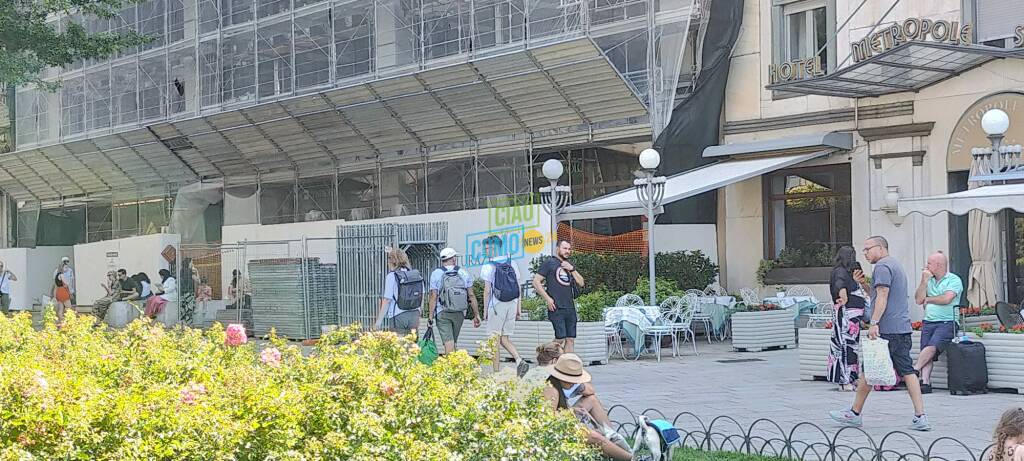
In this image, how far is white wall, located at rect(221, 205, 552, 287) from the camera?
72.6 ft

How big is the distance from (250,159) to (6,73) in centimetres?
1145

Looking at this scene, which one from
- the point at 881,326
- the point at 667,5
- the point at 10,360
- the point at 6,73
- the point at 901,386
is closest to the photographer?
the point at 10,360

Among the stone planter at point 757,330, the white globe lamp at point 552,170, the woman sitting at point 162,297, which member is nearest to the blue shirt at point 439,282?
the white globe lamp at point 552,170

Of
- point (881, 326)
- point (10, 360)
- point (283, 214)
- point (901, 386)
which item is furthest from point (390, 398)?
point (283, 214)

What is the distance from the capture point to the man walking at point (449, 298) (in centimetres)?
1437

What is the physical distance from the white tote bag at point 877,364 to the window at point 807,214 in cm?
1203

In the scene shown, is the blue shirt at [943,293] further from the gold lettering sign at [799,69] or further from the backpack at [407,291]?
the gold lettering sign at [799,69]

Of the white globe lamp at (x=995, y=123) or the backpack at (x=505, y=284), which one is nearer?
the backpack at (x=505, y=284)

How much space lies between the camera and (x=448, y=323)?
14633 millimetres

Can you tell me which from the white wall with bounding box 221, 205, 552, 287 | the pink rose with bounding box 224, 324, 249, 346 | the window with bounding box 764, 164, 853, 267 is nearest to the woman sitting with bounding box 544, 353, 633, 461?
the pink rose with bounding box 224, 324, 249, 346

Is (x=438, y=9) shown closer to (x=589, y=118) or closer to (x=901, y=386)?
(x=589, y=118)

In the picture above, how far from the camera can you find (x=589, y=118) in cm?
2244

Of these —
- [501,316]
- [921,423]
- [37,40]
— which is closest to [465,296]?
[501,316]

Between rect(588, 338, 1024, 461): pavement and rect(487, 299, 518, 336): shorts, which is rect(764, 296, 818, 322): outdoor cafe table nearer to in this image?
rect(588, 338, 1024, 461): pavement
